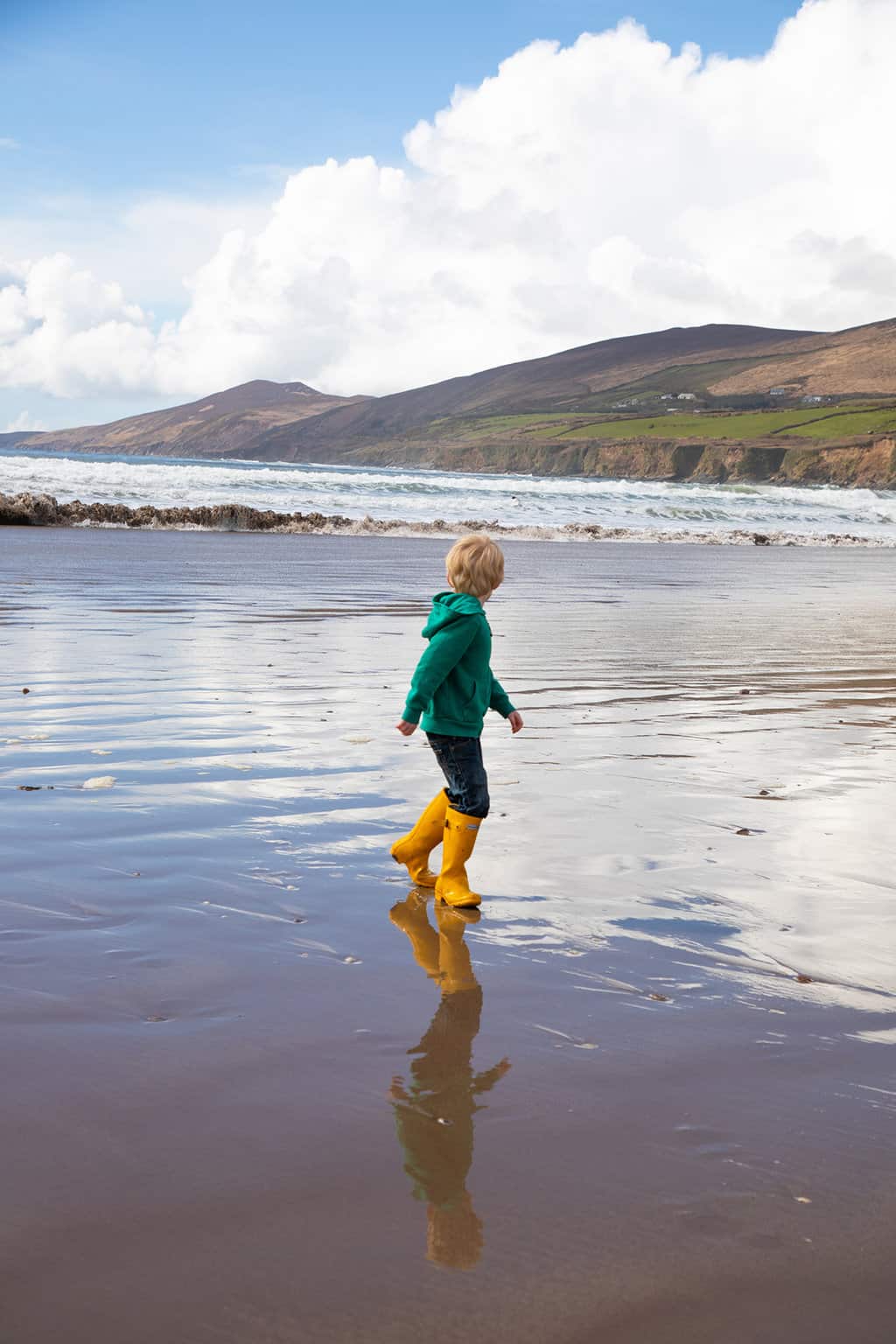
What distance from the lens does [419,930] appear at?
3939 mm

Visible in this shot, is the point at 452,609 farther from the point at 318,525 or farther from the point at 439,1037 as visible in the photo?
the point at 318,525

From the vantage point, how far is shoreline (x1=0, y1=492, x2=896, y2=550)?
96.5ft

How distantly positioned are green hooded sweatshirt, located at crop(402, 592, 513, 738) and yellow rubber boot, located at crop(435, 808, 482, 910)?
38 cm

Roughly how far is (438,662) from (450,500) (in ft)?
129

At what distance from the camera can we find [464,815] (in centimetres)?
456

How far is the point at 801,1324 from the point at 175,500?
110ft

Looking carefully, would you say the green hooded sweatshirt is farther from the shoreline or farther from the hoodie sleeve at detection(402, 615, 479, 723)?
the shoreline

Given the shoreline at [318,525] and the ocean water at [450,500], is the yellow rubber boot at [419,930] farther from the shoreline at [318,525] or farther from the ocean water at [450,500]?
the ocean water at [450,500]

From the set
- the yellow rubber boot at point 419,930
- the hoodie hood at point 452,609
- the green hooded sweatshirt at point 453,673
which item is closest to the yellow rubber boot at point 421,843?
the yellow rubber boot at point 419,930

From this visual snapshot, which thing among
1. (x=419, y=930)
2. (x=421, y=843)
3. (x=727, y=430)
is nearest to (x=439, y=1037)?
(x=419, y=930)

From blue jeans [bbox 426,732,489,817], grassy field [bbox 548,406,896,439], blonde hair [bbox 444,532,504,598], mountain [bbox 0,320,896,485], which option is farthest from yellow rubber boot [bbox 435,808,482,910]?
grassy field [bbox 548,406,896,439]

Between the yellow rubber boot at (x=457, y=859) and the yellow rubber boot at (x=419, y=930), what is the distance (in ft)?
0.31

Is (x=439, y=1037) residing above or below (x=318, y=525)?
below

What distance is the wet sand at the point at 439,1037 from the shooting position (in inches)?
80.1
